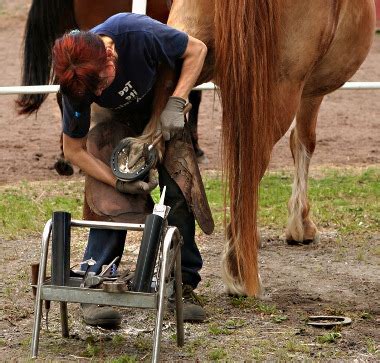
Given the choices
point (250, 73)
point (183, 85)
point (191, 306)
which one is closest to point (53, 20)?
point (250, 73)

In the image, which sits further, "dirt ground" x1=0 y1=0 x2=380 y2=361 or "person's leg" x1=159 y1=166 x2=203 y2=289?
"person's leg" x1=159 y1=166 x2=203 y2=289

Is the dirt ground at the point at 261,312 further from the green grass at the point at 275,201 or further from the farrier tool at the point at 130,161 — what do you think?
the farrier tool at the point at 130,161

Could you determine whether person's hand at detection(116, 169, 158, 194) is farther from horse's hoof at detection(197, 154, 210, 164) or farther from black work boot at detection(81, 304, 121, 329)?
horse's hoof at detection(197, 154, 210, 164)

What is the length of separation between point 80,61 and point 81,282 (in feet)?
2.59

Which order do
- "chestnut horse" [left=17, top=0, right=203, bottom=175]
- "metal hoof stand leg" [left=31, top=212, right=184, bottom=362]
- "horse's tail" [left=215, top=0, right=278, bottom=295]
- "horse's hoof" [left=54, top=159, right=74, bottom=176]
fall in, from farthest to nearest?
"horse's hoof" [left=54, top=159, right=74, bottom=176], "chestnut horse" [left=17, top=0, right=203, bottom=175], "horse's tail" [left=215, top=0, right=278, bottom=295], "metal hoof stand leg" [left=31, top=212, right=184, bottom=362]

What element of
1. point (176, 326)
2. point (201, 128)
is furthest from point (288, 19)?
point (201, 128)

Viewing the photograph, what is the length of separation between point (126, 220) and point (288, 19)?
1.10 metres

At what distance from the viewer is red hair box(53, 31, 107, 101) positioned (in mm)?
3689

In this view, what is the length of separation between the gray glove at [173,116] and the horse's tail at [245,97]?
0.28m

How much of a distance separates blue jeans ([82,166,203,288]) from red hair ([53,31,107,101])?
0.69 meters

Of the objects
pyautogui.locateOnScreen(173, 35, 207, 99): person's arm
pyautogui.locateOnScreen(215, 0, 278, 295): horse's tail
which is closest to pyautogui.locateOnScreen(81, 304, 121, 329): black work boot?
pyautogui.locateOnScreen(215, 0, 278, 295): horse's tail

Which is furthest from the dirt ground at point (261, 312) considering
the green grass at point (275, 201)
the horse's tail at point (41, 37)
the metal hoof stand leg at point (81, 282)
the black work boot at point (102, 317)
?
the horse's tail at point (41, 37)

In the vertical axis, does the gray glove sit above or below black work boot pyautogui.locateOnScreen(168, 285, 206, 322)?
above

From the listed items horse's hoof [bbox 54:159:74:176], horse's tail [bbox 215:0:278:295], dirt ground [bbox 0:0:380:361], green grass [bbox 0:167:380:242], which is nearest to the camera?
dirt ground [bbox 0:0:380:361]
